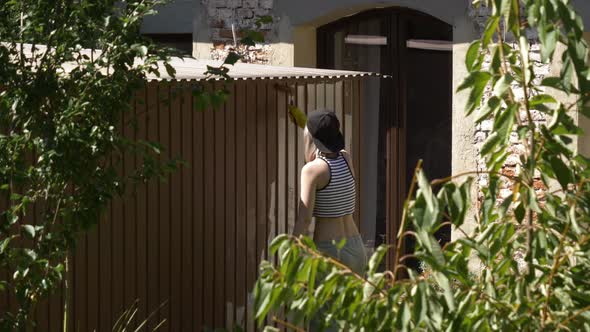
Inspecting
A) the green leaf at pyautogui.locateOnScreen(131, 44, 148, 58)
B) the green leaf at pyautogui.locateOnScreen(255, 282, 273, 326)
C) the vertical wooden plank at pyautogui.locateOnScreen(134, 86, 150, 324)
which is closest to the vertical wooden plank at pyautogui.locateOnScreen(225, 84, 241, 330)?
the vertical wooden plank at pyautogui.locateOnScreen(134, 86, 150, 324)

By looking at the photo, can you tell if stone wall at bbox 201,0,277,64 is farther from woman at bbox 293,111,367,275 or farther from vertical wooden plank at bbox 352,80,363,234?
woman at bbox 293,111,367,275

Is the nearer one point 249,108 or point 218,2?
point 249,108

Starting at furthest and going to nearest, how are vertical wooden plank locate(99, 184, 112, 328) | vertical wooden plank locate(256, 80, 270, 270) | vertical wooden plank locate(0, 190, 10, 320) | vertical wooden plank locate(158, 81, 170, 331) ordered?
vertical wooden plank locate(256, 80, 270, 270) < vertical wooden plank locate(158, 81, 170, 331) < vertical wooden plank locate(99, 184, 112, 328) < vertical wooden plank locate(0, 190, 10, 320)

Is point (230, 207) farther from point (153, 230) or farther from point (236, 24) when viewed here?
point (236, 24)

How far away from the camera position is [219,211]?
6.29 m

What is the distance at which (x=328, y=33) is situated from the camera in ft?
33.9

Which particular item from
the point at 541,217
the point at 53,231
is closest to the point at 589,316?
the point at 541,217

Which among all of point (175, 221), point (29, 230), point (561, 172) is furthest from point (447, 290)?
point (175, 221)

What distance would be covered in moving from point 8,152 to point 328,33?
6087 mm

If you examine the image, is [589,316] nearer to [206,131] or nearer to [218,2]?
[206,131]

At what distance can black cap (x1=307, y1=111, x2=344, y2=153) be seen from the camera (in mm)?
6098

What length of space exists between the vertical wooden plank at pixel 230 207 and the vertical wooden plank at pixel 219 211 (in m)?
0.03

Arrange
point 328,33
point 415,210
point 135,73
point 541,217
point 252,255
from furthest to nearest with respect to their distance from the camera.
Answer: point 328,33
point 252,255
point 135,73
point 541,217
point 415,210

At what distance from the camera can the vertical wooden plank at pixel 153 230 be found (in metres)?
5.73
